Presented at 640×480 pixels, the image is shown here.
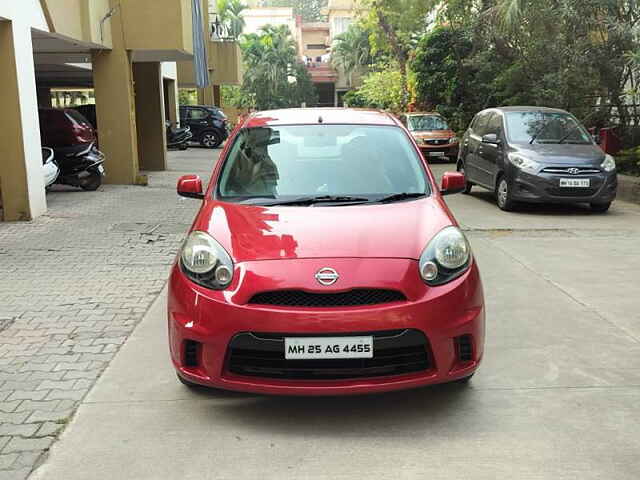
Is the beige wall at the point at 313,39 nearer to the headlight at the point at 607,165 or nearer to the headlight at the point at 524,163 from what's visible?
the headlight at the point at 524,163

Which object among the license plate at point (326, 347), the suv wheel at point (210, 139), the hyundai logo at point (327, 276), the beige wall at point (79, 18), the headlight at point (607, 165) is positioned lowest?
the suv wheel at point (210, 139)

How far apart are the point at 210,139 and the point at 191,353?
28.5 meters

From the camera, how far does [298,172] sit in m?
5.00

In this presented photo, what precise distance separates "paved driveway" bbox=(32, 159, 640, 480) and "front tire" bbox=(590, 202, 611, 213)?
598 cm

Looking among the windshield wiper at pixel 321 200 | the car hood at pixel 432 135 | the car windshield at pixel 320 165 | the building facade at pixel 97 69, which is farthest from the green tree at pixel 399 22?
the windshield wiper at pixel 321 200

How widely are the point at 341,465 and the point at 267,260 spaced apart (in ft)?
3.60

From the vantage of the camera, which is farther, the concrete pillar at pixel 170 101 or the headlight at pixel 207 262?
the concrete pillar at pixel 170 101

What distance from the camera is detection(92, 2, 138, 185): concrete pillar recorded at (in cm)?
1520

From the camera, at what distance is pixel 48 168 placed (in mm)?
12508

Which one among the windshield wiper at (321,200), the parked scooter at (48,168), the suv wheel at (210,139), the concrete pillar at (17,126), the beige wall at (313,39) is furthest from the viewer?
the beige wall at (313,39)

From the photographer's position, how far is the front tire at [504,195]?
1159cm

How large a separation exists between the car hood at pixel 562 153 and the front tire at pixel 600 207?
0.68 m

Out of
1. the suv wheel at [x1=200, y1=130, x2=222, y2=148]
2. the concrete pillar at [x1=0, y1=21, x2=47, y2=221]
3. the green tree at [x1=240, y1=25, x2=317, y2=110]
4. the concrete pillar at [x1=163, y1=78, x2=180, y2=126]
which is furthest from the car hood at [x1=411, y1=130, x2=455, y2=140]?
the green tree at [x1=240, y1=25, x2=317, y2=110]

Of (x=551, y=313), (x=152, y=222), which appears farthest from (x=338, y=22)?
(x=551, y=313)
